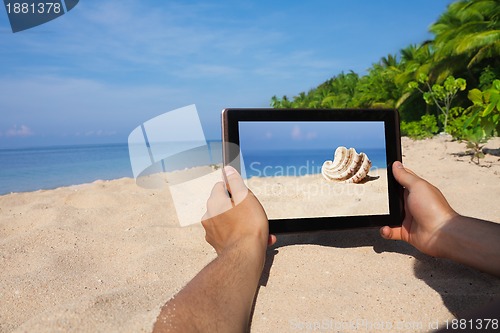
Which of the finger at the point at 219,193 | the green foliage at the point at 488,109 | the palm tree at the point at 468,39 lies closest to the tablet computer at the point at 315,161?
the finger at the point at 219,193

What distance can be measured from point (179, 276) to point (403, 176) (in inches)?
40.6

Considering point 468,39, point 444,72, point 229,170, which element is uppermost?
point 468,39

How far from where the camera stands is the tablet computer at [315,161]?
5.26 feet

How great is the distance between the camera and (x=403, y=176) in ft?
5.54

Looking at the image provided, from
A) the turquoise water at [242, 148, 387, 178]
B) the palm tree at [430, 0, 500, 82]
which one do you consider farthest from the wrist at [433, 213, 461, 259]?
the palm tree at [430, 0, 500, 82]

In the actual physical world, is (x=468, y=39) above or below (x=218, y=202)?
above

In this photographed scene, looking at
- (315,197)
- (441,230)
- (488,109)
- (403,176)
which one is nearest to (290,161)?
(315,197)

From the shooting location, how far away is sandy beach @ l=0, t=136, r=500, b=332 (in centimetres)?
Result: 122

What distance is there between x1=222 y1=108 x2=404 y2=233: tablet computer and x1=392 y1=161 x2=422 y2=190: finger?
32 mm

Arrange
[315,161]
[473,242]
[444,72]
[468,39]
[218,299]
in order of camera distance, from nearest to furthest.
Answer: [218,299] → [473,242] → [315,161] → [468,39] → [444,72]

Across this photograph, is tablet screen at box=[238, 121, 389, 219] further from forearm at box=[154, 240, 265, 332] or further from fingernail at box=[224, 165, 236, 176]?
forearm at box=[154, 240, 265, 332]

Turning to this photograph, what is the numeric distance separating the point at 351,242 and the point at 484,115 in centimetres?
295

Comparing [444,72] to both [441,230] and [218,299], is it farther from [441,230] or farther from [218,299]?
[218,299]

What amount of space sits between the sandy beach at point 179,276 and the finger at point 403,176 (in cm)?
33
